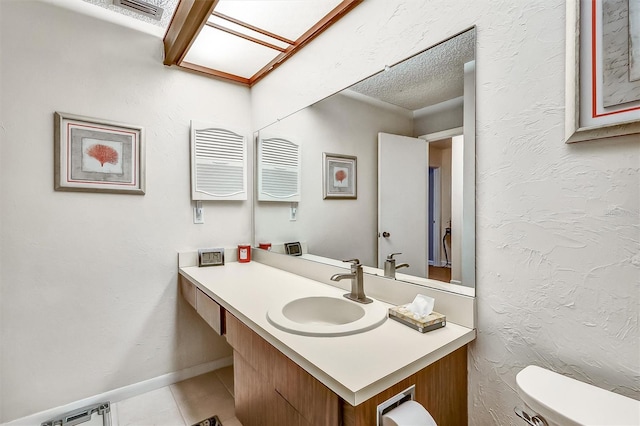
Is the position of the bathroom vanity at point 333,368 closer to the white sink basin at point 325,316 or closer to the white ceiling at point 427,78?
the white sink basin at point 325,316

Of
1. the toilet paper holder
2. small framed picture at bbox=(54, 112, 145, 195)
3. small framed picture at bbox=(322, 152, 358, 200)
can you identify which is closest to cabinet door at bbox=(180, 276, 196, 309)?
small framed picture at bbox=(54, 112, 145, 195)

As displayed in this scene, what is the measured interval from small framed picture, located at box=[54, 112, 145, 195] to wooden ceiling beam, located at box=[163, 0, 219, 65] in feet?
1.77

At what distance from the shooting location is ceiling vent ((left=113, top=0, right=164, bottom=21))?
1709 millimetres

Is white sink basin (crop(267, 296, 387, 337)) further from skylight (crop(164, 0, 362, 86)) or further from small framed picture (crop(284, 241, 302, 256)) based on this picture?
skylight (crop(164, 0, 362, 86))

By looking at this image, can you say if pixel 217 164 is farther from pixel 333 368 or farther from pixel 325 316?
pixel 333 368

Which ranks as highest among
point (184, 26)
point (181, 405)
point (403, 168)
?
point (184, 26)

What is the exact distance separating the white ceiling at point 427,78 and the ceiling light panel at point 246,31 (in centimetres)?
74

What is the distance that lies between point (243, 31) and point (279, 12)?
0.95 feet

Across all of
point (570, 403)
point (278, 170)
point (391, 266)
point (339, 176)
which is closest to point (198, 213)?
point (278, 170)

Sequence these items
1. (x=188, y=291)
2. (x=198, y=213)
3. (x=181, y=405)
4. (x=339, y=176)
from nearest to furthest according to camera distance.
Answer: (x=339, y=176) < (x=181, y=405) < (x=188, y=291) < (x=198, y=213)

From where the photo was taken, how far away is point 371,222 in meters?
1.54

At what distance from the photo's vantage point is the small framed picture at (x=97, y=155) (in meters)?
1.71

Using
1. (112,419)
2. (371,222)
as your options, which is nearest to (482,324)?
(371,222)

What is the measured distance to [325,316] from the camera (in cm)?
143
